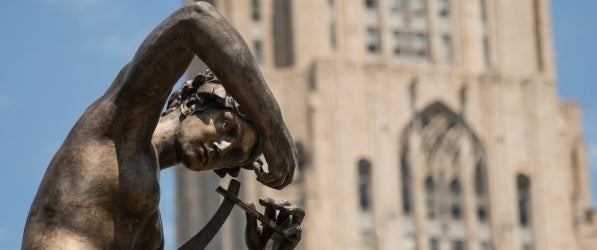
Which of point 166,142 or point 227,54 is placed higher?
point 227,54

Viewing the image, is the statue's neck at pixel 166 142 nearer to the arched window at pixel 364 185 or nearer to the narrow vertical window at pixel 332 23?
the arched window at pixel 364 185

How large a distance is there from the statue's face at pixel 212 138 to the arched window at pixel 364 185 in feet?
227

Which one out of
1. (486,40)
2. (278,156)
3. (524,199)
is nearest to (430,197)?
(524,199)

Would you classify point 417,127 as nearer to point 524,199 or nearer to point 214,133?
point 524,199

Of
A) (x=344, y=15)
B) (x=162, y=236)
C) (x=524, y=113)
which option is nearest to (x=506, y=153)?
(x=524, y=113)

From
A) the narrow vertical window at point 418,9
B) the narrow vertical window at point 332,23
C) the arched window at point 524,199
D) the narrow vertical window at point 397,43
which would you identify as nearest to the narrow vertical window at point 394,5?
the narrow vertical window at point 418,9

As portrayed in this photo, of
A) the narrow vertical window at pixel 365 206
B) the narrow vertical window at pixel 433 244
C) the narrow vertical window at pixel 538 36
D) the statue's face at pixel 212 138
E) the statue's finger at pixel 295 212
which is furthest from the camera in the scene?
the narrow vertical window at pixel 538 36

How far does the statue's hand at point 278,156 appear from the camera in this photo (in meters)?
6.03

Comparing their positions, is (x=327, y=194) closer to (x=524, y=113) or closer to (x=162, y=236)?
(x=524, y=113)

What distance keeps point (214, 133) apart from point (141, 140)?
25 cm

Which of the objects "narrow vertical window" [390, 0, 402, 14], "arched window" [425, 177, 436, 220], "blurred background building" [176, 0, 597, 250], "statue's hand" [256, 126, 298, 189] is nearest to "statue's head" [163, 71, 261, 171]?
"statue's hand" [256, 126, 298, 189]

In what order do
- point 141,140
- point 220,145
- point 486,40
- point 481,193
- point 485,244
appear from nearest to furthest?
point 141,140
point 220,145
point 485,244
point 481,193
point 486,40

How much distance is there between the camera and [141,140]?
600 cm

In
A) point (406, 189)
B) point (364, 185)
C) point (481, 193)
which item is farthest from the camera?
point (481, 193)
